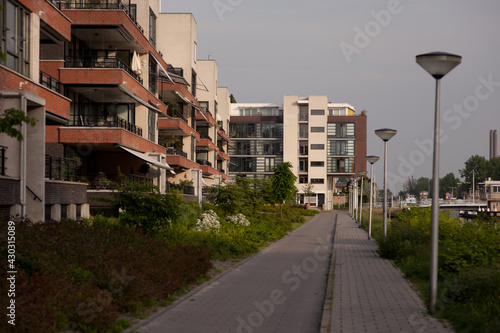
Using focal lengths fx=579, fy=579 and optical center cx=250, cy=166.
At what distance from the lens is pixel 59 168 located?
20750 mm

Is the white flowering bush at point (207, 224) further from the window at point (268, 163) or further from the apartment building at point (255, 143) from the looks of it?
the apartment building at point (255, 143)

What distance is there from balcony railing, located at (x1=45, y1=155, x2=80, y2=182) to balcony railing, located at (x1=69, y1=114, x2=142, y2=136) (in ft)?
20.3

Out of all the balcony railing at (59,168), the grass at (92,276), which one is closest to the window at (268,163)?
the balcony railing at (59,168)

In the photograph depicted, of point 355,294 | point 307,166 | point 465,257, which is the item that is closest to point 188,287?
point 355,294

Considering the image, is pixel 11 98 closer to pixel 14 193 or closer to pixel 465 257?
pixel 14 193

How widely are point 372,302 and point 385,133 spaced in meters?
12.7

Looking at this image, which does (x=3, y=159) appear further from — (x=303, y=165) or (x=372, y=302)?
(x=303, y=165)

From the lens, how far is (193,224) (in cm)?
2555

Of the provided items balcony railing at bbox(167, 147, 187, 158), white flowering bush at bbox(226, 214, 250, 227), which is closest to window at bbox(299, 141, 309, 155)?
balcony railing at bbox(167, 147, 187, 158)

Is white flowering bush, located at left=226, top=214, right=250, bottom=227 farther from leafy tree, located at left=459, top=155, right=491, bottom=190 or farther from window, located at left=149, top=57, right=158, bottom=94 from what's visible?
leafy tree, located at left=459, top=155, right=491, bottom=190

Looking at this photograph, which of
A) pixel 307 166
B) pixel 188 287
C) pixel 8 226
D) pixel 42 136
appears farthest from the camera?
pixel 307 166

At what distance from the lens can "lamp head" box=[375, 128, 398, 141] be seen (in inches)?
887

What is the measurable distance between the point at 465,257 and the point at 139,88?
76.7 feet

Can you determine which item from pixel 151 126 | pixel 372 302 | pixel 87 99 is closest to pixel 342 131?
pixel 151 126
